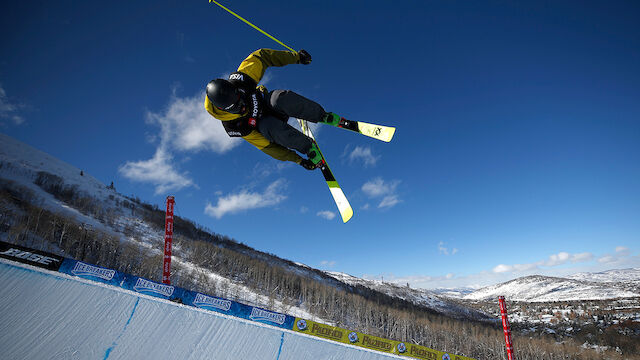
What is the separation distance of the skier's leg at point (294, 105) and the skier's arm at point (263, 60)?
→ 1.03ft

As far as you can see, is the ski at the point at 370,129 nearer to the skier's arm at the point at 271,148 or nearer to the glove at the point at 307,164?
the glove at the point at 307,164

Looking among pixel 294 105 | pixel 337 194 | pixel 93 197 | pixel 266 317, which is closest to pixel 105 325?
pixel 266 317

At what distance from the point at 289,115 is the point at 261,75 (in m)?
0.61

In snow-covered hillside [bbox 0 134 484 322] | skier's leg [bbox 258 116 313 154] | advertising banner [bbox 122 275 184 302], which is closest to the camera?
advertising banner [bbox 122 275 184 302]

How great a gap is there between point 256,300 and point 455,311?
1298 inches

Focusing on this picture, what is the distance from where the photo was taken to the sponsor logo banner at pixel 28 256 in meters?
2.55

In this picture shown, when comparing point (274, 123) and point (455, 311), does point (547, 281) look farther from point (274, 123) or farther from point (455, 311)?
point (274, 123)

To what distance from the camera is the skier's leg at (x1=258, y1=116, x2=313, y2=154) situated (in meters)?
3.31

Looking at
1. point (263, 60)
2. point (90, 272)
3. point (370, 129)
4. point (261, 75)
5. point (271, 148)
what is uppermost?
point (263, 60)

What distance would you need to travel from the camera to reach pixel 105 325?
2348 millimetres

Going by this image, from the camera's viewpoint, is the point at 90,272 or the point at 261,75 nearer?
the point at 90,272

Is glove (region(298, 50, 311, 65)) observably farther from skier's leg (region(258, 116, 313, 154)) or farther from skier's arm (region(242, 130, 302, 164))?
skier's arm (region(242, 130, 302, 164))

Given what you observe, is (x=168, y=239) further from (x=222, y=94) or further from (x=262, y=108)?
(x=222, y=94)

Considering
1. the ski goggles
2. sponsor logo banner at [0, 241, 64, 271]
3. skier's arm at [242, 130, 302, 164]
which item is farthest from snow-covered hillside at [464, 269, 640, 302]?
sponsor logo banner at [0, 241, 64, 271]
